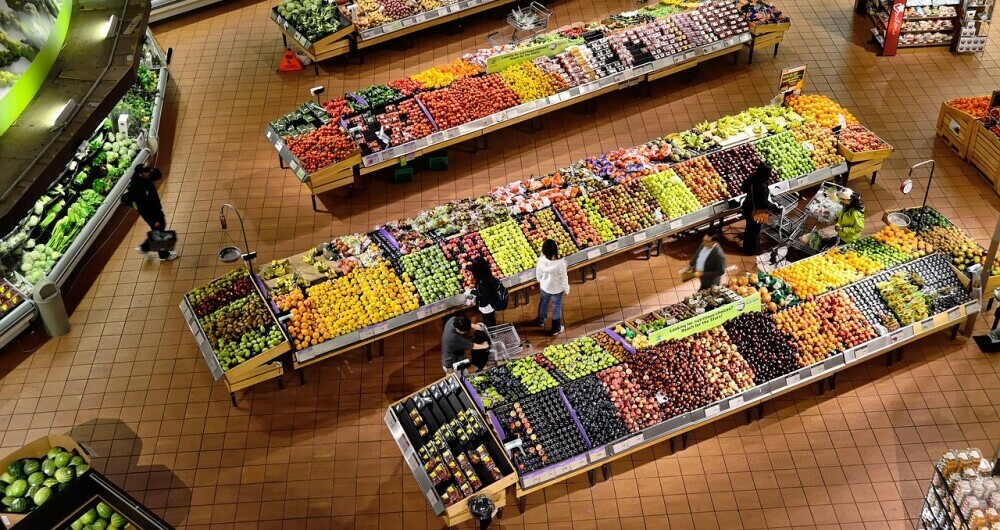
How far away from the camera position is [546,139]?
46.5 feet

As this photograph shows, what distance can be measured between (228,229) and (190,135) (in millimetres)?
2346

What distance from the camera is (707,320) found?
1019 cm

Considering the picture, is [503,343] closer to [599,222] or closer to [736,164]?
[599,222]

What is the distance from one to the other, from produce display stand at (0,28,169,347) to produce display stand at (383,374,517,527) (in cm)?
426

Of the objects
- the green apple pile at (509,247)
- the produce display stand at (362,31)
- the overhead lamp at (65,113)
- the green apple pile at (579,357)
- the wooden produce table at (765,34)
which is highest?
the overhead lamp at (65,113)

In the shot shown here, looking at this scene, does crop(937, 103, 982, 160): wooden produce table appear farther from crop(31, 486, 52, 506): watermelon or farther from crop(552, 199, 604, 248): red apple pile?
crop(31, 486, 52, 506): watermelon

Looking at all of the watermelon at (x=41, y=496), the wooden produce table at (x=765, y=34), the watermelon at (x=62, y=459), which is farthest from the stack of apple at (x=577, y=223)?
the watermelon at (x=41, y=496)

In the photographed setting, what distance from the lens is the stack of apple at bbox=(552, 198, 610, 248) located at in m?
11.5

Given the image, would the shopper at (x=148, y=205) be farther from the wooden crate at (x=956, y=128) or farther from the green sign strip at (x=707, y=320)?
the wooden crate at (x=956, y=128)

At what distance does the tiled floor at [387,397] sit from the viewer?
32.0ft

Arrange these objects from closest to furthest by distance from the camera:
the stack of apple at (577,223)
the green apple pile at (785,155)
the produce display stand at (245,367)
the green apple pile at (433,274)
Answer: the produce display stand at (245,367), the green apple pile at (433,274), the stack of apple at (577,223), the green apple pile at (785,155)

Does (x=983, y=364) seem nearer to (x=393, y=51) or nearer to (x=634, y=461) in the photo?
(x=634, y=461)

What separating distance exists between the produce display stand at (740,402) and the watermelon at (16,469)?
11.4ft

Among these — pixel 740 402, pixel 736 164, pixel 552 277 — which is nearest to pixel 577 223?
pixel 552 277
